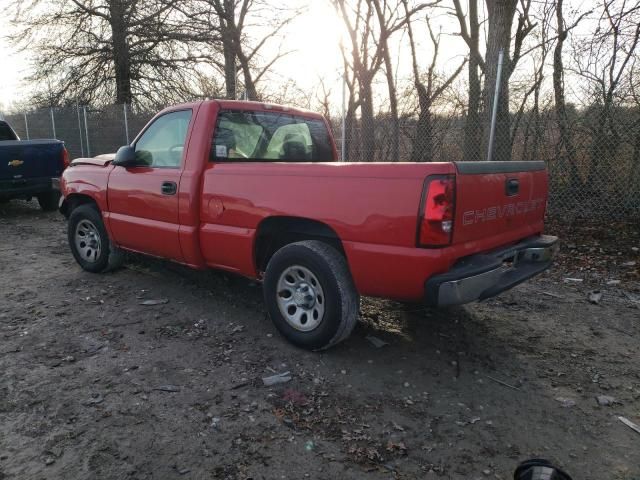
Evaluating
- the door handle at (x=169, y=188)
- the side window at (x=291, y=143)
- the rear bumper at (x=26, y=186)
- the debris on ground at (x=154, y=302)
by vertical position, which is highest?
the side window at (x=291, y=143)

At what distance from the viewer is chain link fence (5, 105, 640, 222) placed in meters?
6.64

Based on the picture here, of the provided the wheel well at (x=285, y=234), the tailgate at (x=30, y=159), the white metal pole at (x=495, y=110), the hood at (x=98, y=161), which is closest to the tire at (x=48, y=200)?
the tailgate at (x=30, y=159)

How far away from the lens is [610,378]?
3.16m

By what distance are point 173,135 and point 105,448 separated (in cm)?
284

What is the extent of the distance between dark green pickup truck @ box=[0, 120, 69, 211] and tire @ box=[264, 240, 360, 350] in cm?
671

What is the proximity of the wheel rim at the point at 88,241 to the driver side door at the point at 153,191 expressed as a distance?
1.58ft

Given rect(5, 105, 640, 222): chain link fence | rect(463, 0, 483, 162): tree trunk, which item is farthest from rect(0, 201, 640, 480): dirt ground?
rect(463, 0, 483, 162): tree trunk

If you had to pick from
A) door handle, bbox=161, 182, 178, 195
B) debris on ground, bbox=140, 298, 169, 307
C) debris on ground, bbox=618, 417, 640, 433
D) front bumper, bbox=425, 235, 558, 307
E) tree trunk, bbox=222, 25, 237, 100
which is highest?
tree trunk, bbox=222, 25, 237, 100

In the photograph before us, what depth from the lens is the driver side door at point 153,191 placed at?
4133 mm

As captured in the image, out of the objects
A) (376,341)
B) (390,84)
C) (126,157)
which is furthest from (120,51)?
(376,341)

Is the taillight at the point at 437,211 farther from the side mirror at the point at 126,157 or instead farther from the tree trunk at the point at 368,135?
the tree trunk at the point at 368,135

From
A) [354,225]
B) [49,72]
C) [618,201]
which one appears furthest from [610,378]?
[49,72]

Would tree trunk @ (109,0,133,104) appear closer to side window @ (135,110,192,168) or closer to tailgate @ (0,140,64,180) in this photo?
tailgate @ (0,140,64,180)

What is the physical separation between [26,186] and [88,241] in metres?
4.31
